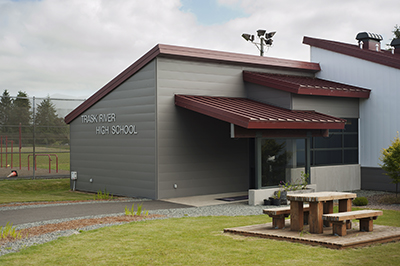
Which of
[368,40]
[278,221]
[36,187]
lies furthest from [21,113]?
[278,221]

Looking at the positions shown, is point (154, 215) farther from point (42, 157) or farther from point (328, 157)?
point (42, 157)

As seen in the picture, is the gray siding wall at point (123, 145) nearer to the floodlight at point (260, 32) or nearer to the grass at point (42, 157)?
the grass at point (42, 157)

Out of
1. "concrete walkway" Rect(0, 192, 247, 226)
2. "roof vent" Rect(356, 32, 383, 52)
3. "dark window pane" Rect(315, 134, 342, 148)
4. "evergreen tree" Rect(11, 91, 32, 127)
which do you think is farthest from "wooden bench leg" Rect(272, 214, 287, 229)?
"evergreen tree" Rect(11, 91, 32, 127)

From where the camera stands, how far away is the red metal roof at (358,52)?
1676 cm

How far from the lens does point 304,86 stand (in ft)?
50.8

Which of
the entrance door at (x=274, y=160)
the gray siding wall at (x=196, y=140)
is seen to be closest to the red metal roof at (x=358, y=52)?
the gray siding wall at (x=196, y=140)

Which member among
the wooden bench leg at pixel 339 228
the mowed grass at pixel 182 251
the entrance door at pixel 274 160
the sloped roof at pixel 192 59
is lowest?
the mowed grass at pixel 182 251

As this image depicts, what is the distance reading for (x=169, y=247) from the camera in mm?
7441

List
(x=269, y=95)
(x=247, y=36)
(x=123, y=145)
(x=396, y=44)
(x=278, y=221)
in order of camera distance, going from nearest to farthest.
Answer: (x=278, y=221) → (x=123, y=145) → (x=269, y=95) → (x=396, y=44) → (x=247, y=36)

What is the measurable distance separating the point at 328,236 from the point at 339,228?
23 centimetres

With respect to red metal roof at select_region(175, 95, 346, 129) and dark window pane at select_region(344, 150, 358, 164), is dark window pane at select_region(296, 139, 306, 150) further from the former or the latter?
dark window pane at select_region(344, 150, 358, 164)

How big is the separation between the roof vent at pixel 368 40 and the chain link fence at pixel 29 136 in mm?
13923

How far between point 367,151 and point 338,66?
3.52 meters

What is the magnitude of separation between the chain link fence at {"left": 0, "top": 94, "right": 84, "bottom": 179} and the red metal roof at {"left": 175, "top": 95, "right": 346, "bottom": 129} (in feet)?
34.4
